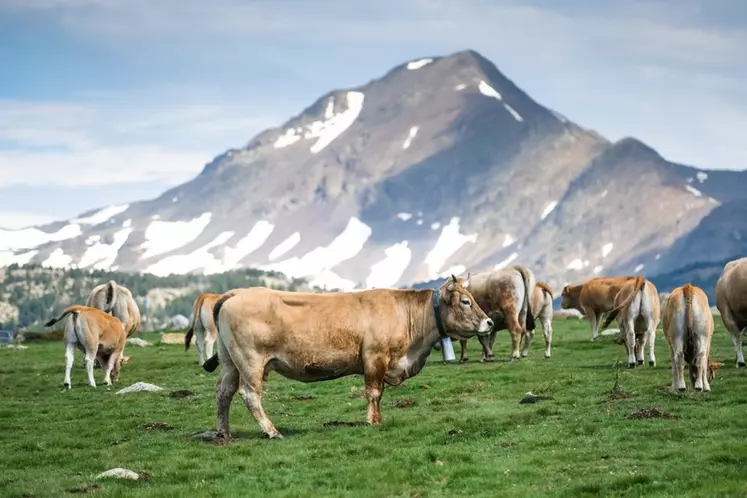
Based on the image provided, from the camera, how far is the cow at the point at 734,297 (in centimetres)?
3641

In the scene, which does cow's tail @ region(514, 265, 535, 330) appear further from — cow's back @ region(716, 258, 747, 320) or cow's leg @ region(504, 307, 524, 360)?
cow's back @ region(716, 258, 747, 320)

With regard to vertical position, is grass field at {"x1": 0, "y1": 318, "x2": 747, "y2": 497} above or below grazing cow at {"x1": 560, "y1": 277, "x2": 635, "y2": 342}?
below

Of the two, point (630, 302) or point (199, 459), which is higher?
point (630, 302)

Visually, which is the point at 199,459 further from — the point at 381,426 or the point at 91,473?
the point at 381,426

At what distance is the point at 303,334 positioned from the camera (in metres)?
25.8

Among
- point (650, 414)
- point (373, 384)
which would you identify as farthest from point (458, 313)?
point (650, 414)

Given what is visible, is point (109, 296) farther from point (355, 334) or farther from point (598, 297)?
point (355, 334)

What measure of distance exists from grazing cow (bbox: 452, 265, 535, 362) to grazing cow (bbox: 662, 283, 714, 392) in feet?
47.1

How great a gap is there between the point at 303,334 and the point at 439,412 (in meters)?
4.38

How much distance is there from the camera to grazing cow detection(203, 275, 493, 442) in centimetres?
2542

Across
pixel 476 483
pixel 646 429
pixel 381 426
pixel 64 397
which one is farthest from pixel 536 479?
pixel 64 397

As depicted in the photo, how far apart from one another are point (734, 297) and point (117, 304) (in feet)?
87.3

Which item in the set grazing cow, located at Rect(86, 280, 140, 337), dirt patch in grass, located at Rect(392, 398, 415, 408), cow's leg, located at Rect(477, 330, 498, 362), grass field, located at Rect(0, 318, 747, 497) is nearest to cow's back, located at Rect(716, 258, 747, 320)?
grass field, located at Rect(0, 318, 747, 497)

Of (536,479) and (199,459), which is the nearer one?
(536,479)
